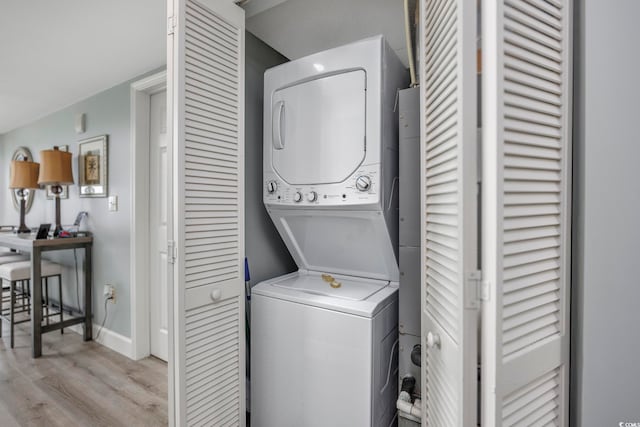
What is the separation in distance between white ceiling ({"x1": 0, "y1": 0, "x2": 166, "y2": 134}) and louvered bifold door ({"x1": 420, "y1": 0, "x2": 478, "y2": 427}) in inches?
67.8

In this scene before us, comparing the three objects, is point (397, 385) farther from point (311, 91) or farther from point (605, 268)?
point (311, 91)

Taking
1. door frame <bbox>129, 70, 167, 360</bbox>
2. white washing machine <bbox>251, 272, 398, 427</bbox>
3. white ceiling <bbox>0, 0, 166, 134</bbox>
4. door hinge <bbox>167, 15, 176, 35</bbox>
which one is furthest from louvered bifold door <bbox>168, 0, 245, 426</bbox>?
door frame <bbox>129, 70, 167, 360</bbox>

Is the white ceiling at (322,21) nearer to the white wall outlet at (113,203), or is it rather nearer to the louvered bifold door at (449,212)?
the louvered bifold door at (449,212)

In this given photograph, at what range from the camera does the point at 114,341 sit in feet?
9.13

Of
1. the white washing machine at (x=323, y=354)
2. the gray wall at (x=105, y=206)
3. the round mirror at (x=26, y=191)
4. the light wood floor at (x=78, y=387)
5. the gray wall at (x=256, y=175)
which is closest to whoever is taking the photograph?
the white washing machine at (x=323, y=354)

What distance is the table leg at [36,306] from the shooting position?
265cm

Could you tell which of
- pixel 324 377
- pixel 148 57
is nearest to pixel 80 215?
pixel 148 57

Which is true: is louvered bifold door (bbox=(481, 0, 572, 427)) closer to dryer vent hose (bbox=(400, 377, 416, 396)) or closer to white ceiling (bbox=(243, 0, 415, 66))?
dryer vent hose (bbox=(400, 377, 416, 396))

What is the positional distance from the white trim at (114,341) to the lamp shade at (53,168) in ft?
4.94

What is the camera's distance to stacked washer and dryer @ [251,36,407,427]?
1.28 metres

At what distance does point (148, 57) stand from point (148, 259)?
5.48 feet

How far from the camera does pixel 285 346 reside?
4.74 ft

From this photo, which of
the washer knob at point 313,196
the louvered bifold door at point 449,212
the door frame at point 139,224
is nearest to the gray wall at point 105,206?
the door frame at point 139,224

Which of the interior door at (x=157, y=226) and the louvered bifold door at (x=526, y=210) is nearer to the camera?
the louvered bifold door at (x=526, y=210)
